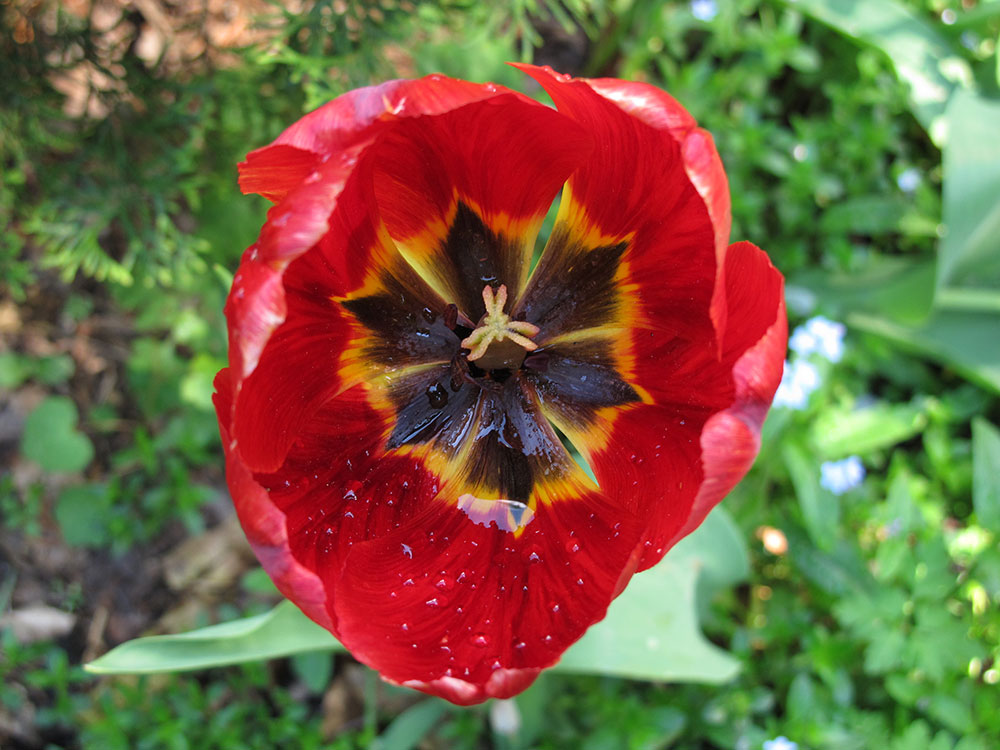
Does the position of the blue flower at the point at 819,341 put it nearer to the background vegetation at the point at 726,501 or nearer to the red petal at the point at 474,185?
the background vegetation at the point at 726,501

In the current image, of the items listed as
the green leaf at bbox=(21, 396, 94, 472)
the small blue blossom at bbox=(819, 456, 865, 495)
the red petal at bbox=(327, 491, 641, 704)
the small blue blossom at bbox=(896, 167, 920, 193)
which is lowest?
the green leaf at bbox=(21, 396, 94, 472)

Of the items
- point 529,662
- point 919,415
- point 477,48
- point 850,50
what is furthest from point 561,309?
point 850,50

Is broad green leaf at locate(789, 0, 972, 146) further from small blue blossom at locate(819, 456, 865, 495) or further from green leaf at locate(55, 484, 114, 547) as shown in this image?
green leaf at locate(55, 484, 114, 547)

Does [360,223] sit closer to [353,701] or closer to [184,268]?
[184,268]

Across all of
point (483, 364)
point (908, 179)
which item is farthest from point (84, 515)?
point (908, 179)

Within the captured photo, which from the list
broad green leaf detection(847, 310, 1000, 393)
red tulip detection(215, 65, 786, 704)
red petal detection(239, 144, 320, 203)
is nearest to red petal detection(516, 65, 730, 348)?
red tulip detection(215, 65, 786, 704)
